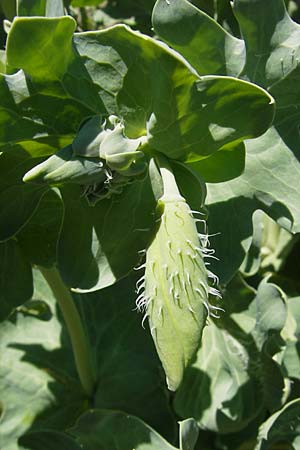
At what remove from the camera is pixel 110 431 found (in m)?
1.54

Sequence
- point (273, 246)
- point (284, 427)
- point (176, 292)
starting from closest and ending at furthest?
point (176, 292), point (284, 427), point (273, 246)

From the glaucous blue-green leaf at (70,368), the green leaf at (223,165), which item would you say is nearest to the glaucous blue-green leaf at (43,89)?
the green leaf at (223,165)

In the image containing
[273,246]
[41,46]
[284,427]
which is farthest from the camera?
[273,246]

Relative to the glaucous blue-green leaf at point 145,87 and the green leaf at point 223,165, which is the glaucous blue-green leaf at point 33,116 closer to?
the glaucous blue-green leaf at point 145,87

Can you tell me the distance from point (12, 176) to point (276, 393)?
77 centimetres

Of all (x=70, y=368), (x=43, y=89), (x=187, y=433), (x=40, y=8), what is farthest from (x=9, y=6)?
(x=187, y=433)

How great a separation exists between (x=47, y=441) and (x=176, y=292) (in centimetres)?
67

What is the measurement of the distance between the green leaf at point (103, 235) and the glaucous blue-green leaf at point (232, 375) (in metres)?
0.40

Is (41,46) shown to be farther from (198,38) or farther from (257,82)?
(257,82)

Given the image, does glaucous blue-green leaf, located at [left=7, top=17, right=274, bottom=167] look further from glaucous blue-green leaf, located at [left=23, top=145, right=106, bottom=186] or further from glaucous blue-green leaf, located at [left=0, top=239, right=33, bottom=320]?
glaucous blue-green leaf, located at [left=0, top=239, right=33, bottom=320]

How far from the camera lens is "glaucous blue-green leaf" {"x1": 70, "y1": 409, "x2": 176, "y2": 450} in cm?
147

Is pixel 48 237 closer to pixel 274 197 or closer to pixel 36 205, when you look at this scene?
pixel 36 205

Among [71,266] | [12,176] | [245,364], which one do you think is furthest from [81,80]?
[245,364]

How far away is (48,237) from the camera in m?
1.52
